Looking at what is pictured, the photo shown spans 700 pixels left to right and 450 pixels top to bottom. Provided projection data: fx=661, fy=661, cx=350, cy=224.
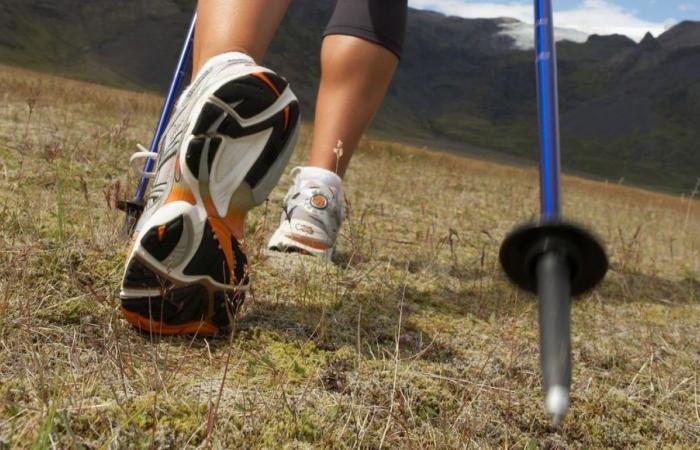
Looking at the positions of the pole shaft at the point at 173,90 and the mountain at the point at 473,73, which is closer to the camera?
the pole shaft at the point at 173,90

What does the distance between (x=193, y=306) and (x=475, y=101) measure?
6658 inches

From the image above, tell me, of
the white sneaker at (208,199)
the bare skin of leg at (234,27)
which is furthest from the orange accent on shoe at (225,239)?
the bare skin of leg at (234,27)

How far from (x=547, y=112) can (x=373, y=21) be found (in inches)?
35.1

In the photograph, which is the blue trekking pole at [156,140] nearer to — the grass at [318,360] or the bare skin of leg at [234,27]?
the grass at [318,360]

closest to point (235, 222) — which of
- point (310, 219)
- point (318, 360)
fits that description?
point (318, 360)

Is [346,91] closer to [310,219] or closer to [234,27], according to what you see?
[310,219]

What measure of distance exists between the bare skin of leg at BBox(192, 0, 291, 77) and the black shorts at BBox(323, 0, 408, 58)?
1.74 feet

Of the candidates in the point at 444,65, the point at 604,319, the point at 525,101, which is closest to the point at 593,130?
the point at 525,101

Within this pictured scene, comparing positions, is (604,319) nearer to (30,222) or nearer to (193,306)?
(193,306)

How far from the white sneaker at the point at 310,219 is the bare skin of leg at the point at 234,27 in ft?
2.04

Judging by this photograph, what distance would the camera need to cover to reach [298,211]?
2320 mm

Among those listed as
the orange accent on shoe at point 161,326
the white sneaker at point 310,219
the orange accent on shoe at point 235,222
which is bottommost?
the orange accent on shoe at point 161,326

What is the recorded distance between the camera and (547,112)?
1615 mm

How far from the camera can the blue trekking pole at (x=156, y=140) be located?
2.31 m
